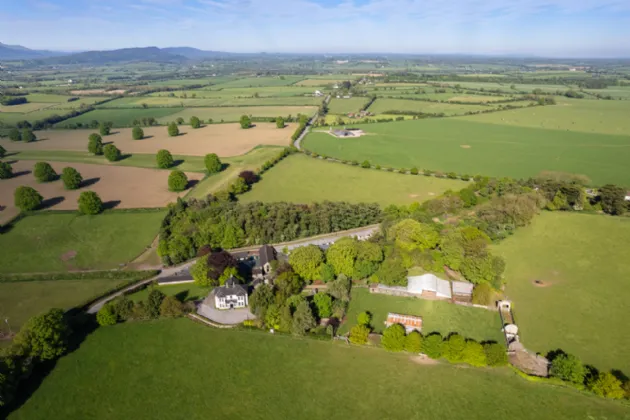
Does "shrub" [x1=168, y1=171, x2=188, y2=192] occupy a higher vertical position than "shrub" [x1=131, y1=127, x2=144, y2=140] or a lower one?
lower

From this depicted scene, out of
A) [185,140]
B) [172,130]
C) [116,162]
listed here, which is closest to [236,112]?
[172,130]

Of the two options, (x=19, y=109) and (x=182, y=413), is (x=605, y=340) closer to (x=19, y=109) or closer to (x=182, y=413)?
(x=182, y=413)

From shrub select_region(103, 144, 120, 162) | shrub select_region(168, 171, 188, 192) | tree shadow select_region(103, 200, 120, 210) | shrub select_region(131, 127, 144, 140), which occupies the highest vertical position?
shrub select_region(131, 127, 144, 140)

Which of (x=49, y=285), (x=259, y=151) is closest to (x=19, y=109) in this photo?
(x=259, y=151)

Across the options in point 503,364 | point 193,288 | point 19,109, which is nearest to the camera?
point 503,364

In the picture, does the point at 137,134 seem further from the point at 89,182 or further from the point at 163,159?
the point at 89,182

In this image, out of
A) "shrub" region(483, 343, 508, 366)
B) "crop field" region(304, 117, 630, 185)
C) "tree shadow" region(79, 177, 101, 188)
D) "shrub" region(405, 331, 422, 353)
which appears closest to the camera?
"shrub" region(483, 343, 508, 366)

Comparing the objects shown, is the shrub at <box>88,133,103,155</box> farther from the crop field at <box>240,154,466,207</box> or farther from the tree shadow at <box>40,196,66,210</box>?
the crop field at <box>240,154,466,207</box>

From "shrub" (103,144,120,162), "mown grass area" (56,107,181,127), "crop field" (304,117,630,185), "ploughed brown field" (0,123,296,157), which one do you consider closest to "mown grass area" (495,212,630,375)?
"crop field" (304,117,630,185)
